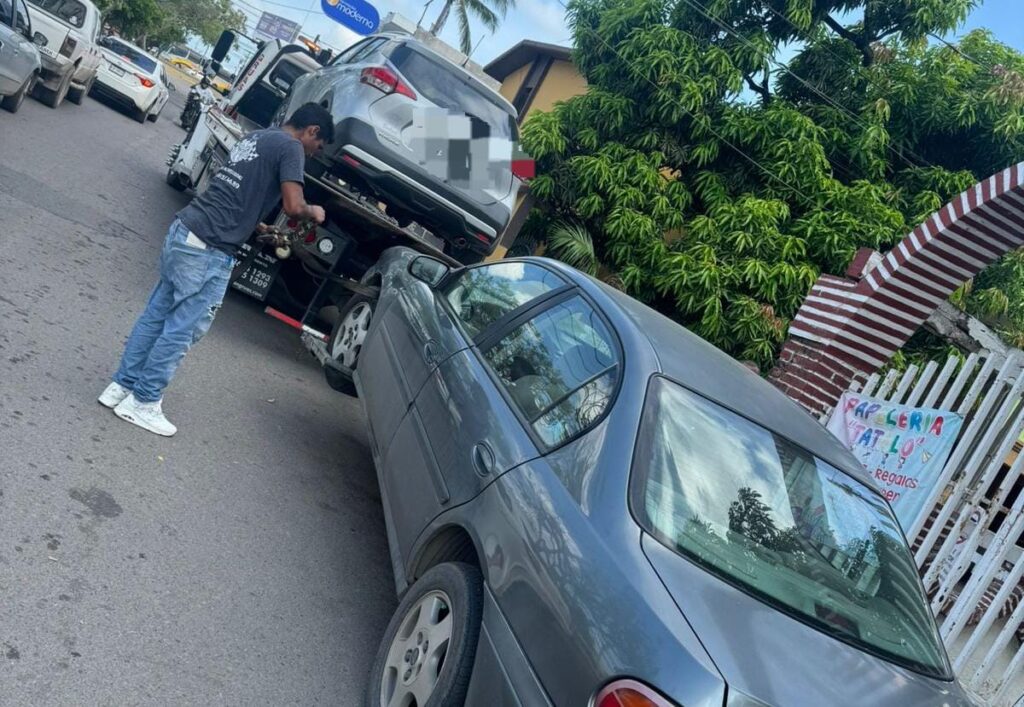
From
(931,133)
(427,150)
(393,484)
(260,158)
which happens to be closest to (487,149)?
(427,150)

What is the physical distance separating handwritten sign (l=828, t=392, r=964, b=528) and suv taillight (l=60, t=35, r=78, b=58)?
12.2 metres

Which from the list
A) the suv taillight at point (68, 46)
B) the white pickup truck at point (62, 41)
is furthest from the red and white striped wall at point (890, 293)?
the suv taillight at point (68, 46)

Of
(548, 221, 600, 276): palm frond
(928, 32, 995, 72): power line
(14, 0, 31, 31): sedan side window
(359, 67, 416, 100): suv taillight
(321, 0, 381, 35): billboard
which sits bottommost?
(14, 0, 31, 31): sedan side window

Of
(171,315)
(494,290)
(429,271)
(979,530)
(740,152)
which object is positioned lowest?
(171,315)

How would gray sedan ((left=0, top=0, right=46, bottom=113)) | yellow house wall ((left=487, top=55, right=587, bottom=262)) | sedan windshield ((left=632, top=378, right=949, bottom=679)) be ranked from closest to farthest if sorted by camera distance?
sedan windshield ((left=632, top=378, right=949, bottom=679)) → gray sedan ((left=0, top=0, right=46, bottom=113)) → yellow house wall ((left=487, top=55, right=587, bottom=262))

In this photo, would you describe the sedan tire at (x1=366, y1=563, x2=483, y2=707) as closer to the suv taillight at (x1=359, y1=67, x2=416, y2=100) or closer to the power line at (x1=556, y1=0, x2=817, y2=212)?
the suv taillight at (x1=359, y1=67, x2=416, y2=100)

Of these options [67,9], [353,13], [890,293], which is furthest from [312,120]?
[353,13]

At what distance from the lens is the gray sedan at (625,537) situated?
Result: 2.39 m

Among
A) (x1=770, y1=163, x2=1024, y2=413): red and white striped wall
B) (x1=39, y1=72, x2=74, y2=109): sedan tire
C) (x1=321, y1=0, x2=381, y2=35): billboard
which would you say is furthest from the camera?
(x1=321, y1=0, x2=381, y2=35): billboard

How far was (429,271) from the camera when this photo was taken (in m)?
5.38

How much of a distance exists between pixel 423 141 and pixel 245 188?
9.31ft

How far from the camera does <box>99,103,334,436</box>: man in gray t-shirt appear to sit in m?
4.73

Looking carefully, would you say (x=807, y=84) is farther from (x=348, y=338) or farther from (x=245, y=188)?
(x=245, y=188)

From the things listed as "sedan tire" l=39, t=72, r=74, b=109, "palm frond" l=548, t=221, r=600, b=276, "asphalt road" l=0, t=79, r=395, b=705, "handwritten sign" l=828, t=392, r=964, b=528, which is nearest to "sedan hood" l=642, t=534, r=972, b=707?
"asphalt road" l=0, t=79, r=395, b=705
